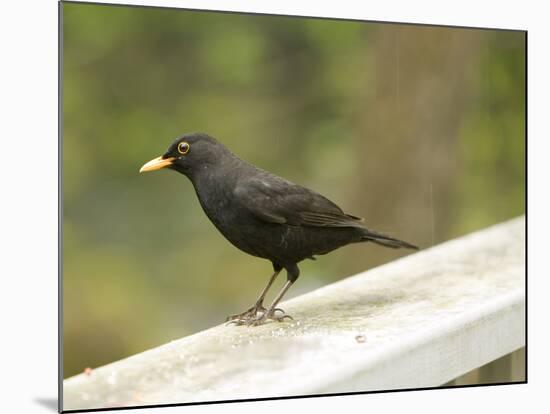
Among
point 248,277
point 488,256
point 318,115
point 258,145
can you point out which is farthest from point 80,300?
point 488,256

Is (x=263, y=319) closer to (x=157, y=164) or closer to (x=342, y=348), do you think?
(x=342, y=348)

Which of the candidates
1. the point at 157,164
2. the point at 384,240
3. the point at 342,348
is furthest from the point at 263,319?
the point at 157,164

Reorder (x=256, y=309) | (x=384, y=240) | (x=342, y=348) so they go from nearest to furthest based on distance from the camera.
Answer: (x=342, y=348) < (x=256, y=309) < (x=384, y=240)

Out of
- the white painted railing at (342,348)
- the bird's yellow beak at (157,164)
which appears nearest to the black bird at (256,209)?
the bird's yellow beak at (157,164)

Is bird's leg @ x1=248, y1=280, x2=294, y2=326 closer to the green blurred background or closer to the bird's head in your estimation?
the green blurred background

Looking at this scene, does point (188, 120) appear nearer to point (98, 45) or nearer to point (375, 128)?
point (98, 45)

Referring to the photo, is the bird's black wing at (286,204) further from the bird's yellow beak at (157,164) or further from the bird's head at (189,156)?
the bird's yellow beak at (157,164)

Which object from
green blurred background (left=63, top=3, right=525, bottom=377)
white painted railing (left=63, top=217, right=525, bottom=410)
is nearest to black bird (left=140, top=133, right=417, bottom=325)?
green blurred background (left=63, top=3, right=525, bottom=377)

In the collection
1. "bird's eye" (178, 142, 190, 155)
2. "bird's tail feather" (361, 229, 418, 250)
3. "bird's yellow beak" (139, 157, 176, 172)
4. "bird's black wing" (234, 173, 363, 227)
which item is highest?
"bird's eye" (178, 142, 190, 155)

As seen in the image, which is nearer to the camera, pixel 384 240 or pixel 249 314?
pixel 249 314
